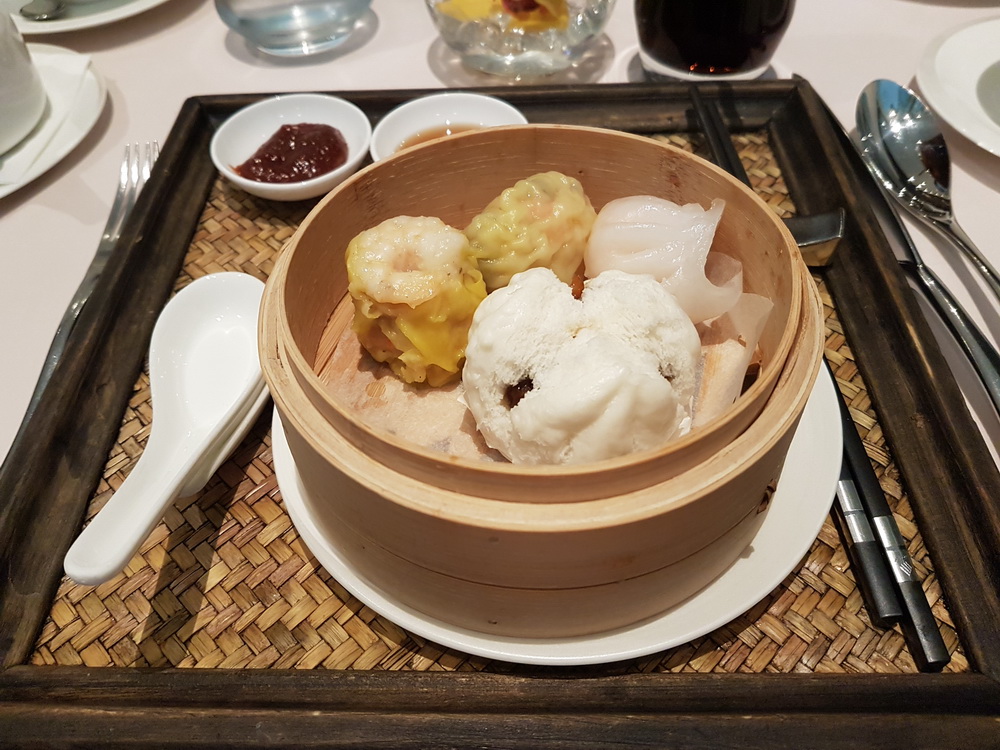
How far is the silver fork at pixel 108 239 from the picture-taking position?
1.22m

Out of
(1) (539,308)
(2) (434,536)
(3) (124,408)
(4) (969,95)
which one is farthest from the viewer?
(4) (969,95)

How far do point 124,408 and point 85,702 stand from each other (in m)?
0.51

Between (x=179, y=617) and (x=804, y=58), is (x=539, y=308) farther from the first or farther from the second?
(x=804, y=58)

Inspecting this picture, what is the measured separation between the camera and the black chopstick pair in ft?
2.78

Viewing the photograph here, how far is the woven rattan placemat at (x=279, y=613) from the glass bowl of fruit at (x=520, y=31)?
1.37 m

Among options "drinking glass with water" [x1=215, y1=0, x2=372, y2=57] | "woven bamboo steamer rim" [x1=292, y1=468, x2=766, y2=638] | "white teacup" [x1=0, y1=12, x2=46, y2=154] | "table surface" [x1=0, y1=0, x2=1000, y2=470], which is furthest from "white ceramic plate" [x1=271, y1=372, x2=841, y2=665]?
"drinking glass with water" [x1=215, y1=0, x2=372, y2=57]

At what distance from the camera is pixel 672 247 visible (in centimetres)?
103

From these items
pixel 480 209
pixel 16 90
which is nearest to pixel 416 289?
pixel 480 209

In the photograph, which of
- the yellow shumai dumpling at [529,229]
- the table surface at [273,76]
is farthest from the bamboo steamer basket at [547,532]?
the table surface at [273,76]

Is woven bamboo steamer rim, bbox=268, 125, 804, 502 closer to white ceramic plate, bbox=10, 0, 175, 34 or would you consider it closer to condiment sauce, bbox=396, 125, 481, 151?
condiment sauce, bbox=396, 125, 481, 151

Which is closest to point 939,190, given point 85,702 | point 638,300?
point 638,300

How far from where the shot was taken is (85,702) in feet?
2.64

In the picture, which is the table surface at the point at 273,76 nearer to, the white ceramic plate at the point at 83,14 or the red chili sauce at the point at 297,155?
the white ceramic plate at the point at 83,14

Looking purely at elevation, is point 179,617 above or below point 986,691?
below
